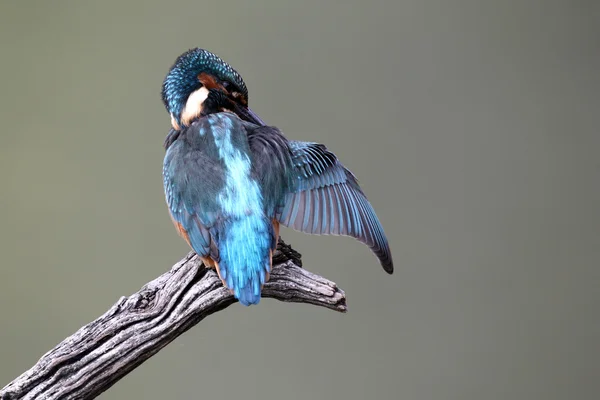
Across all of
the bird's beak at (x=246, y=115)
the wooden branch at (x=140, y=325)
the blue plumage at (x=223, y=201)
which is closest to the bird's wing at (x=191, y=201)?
the blue plumage at (x=223, y=201)

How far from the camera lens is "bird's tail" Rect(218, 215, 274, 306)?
1.54 m

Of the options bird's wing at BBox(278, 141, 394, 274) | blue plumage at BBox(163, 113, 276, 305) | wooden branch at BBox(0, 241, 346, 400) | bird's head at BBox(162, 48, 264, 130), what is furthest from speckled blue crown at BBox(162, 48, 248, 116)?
wooden branch at BBox(0, 241, 346, 400)

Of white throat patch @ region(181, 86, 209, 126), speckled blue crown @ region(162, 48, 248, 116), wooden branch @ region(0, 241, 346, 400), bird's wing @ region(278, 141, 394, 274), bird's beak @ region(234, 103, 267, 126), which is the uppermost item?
speckled blue crown @ region(162, 48, 248, 116)

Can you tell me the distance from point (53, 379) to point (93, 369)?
9 centimetres

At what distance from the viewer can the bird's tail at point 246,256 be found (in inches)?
60.4

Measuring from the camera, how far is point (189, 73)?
6.20 feet

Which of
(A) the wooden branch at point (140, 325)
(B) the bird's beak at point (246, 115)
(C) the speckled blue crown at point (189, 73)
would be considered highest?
(C) the speckled blue crown at point (189, 73)

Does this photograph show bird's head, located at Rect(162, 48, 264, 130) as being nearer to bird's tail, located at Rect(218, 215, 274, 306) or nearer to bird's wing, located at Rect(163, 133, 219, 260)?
bird's wing, located at Rect(163, 133, 219, 260)

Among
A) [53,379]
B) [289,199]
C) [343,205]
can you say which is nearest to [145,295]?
[53,379]

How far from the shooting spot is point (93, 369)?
1.60 meters

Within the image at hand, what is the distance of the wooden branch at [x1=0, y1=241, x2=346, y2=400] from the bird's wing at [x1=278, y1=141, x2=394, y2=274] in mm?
120

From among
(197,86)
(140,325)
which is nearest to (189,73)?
(197,86)

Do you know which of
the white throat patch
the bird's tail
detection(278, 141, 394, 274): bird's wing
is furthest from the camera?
the white throat patch

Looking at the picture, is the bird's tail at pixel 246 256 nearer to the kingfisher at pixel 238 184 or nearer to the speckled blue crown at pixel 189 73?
the kingfisher at pixel 238 184
